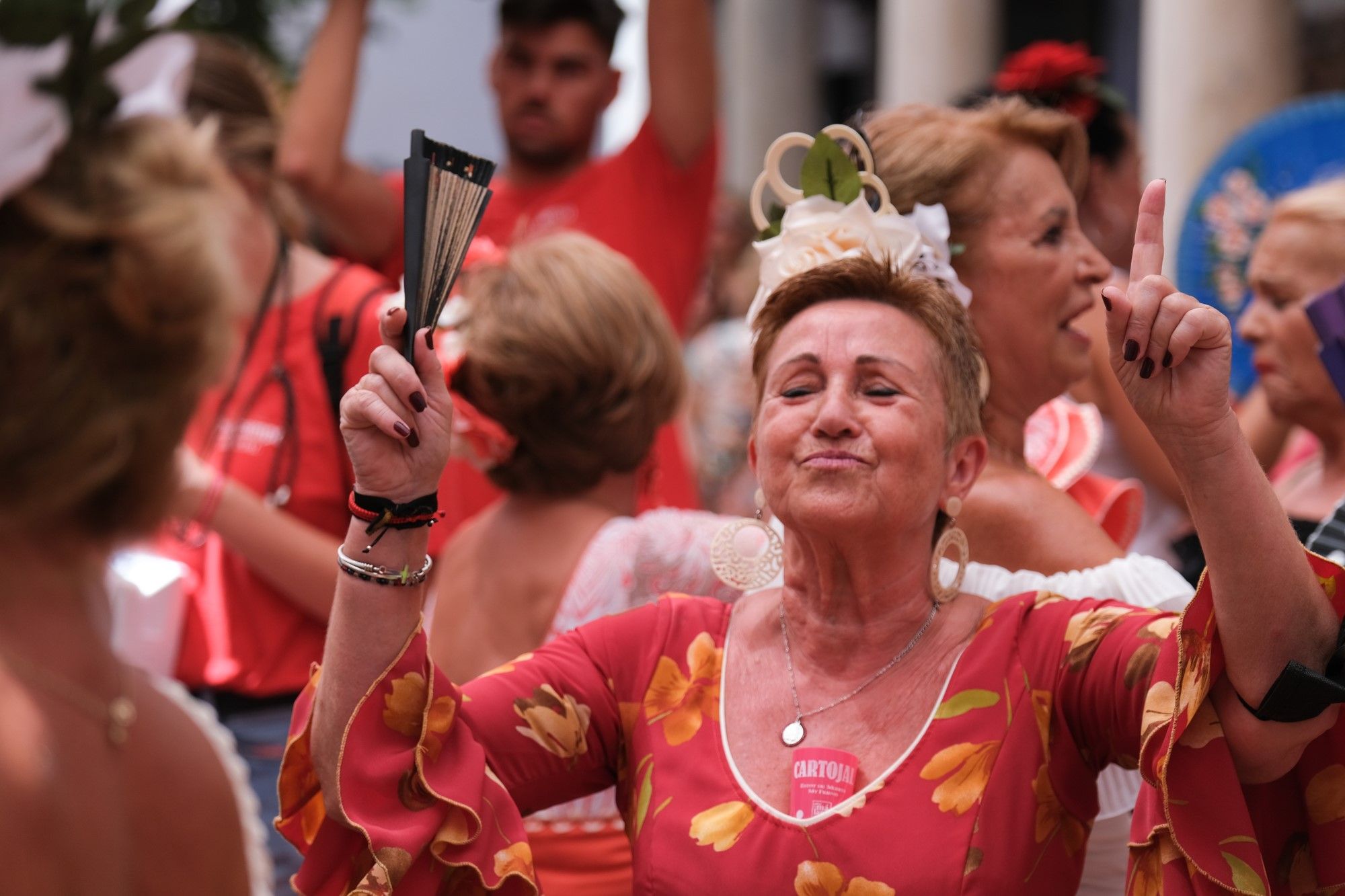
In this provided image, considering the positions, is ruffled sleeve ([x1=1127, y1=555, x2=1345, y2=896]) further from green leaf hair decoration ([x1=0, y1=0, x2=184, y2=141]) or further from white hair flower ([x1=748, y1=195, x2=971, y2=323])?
green leaf hair decoration ([x1=0, y1=0, x2=184, y2=141])

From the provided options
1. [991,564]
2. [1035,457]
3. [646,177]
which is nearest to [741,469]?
[646,177]

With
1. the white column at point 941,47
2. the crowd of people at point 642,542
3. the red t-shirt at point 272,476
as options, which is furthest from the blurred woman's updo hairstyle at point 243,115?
the white column at point 941,47

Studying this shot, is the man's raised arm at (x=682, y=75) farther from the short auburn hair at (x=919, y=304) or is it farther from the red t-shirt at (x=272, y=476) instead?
the short auburn hair at (x=919, y=304)

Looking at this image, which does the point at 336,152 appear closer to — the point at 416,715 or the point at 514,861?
the point at 416,715

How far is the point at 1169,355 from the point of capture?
1.98m

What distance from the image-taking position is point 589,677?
2.47 meters

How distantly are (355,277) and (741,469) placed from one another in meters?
3.82

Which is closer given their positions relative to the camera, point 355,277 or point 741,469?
point 355,277

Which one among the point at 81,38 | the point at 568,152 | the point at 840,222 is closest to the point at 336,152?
the point at 568,152

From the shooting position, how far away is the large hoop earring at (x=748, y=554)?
259 centimetres

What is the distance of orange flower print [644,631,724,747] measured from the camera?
242cm

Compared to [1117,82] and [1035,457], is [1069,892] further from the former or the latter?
[1117,82]

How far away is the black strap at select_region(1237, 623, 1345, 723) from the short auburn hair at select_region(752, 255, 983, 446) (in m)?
0.67

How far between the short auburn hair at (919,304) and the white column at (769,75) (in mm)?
11906
